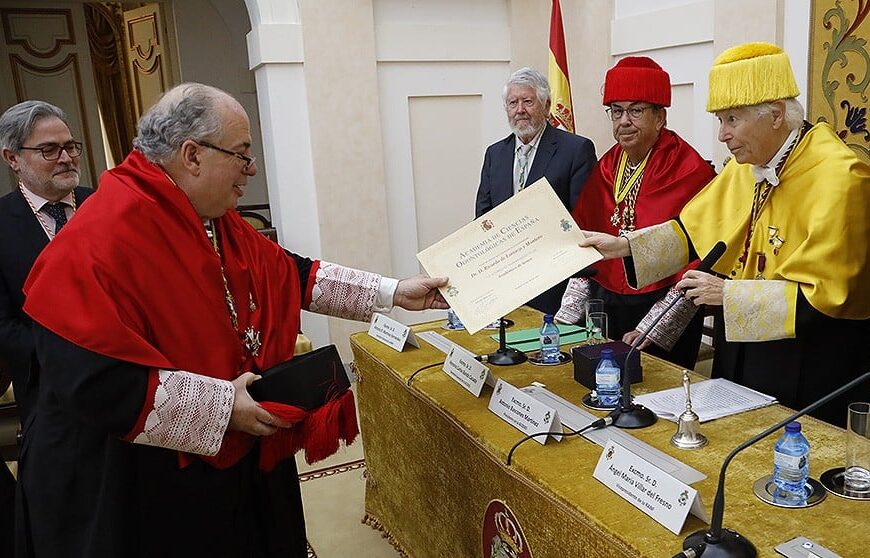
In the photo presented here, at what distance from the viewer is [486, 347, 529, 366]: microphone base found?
2.25 meters

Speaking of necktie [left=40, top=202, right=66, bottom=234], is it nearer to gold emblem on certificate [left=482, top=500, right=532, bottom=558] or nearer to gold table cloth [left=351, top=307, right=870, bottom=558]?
gold table cloth [left=351, top=307, right=870, bottom=558]

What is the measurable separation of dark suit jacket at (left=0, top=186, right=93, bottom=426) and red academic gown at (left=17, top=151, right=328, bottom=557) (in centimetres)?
58

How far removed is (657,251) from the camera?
7.31ft

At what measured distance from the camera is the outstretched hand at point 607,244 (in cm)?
188

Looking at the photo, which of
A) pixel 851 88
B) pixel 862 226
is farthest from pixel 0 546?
pixel 851 88

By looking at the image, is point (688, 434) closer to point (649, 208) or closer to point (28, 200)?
point (649, 208)

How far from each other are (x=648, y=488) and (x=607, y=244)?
89 centimetres

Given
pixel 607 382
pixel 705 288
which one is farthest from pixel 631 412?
pixel 705 288

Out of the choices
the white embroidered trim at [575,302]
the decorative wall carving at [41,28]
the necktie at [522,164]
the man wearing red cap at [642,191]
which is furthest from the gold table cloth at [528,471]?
the decorative wall carving at [41,28]

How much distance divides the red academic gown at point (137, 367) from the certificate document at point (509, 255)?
17.7 inches

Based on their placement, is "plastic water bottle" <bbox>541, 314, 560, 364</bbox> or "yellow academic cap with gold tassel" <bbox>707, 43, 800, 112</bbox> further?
"plastic water bottle" <bbox>541, 314, 560, 364</bbox>

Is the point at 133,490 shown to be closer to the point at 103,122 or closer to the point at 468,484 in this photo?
the point at 468,484

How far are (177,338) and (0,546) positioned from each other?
40.9 inches

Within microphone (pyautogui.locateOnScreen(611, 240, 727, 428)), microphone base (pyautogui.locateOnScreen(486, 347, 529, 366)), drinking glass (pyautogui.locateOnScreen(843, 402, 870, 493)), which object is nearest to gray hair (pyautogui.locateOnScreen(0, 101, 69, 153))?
microphone base (pyautogui.locateOnScreen(486, 347, 529, 366))
